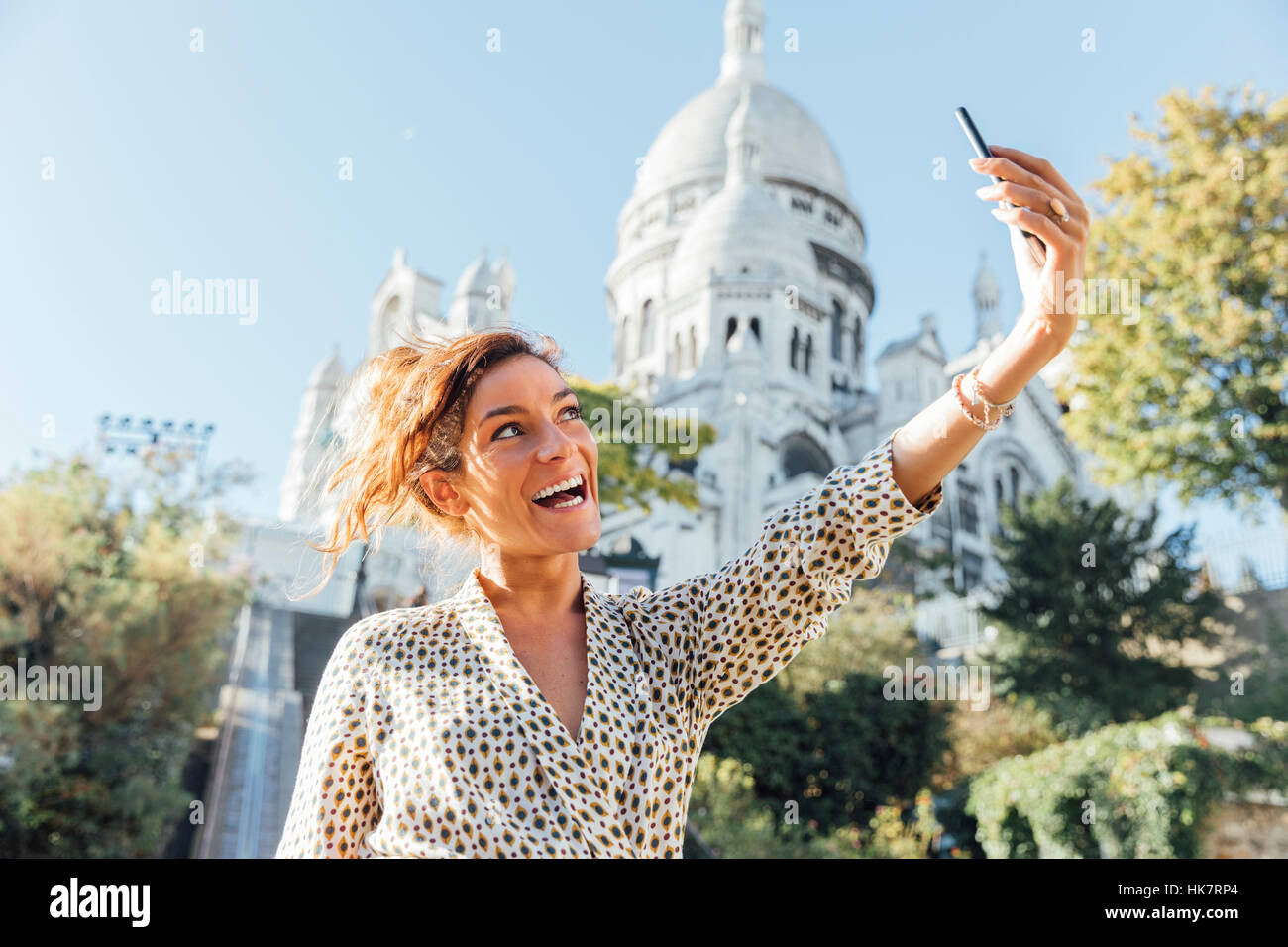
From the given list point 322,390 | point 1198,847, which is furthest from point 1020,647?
point 322,390

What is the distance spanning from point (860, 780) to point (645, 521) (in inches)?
559

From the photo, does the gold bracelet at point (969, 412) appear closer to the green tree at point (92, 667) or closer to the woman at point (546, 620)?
the woman at point (546, 620)

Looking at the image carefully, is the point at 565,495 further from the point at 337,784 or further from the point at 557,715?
the point at 337,784

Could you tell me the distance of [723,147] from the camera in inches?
1809

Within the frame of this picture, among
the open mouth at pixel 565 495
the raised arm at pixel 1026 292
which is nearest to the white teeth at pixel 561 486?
the open mouth at pixel 565 495

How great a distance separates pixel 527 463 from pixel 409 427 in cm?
22

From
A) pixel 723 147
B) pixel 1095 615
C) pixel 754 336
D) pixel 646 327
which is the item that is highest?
Answer: pixel 723 147

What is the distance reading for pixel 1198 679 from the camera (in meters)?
15.1

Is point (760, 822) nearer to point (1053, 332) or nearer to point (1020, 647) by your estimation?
point (1020, 647)

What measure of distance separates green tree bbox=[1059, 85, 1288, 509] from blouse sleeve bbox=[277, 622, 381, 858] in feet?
43.0

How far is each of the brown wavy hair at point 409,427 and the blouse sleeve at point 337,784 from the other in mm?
221

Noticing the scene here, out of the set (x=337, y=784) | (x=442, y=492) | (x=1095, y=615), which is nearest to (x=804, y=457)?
(x=1095, y=615)

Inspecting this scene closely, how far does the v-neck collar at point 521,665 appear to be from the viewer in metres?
1.42
